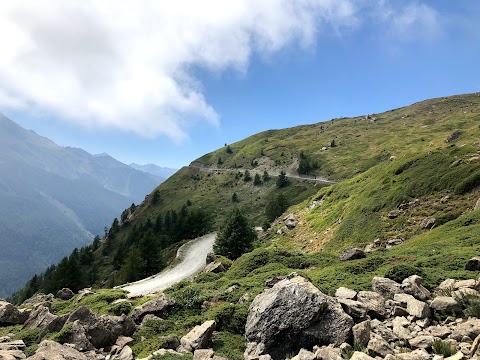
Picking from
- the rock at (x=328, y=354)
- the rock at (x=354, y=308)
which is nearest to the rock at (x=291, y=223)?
the rock at (x=354, y=308)

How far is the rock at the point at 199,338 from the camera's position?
15445mm

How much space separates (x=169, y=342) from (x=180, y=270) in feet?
150

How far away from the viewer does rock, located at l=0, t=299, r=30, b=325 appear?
2455 centimetres

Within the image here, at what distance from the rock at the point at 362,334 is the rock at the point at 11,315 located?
81.3 feet

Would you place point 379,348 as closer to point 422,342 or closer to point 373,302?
point 422,342

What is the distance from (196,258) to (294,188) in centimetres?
7258

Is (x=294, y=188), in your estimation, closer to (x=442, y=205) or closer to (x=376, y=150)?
(x=376, y=150)

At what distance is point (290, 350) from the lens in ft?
46.8

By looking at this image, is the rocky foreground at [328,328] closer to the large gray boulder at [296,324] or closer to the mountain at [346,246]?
the large gray boulder at [296,324]

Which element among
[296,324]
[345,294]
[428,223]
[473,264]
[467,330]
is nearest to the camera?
[467,330]

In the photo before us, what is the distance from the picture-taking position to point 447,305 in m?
14.3

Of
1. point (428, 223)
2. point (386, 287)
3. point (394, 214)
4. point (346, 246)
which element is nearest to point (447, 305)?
point (386, 287)

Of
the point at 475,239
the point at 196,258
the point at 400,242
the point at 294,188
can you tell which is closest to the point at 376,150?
the point at 294,188

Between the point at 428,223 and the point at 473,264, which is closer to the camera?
the point at 473,264
